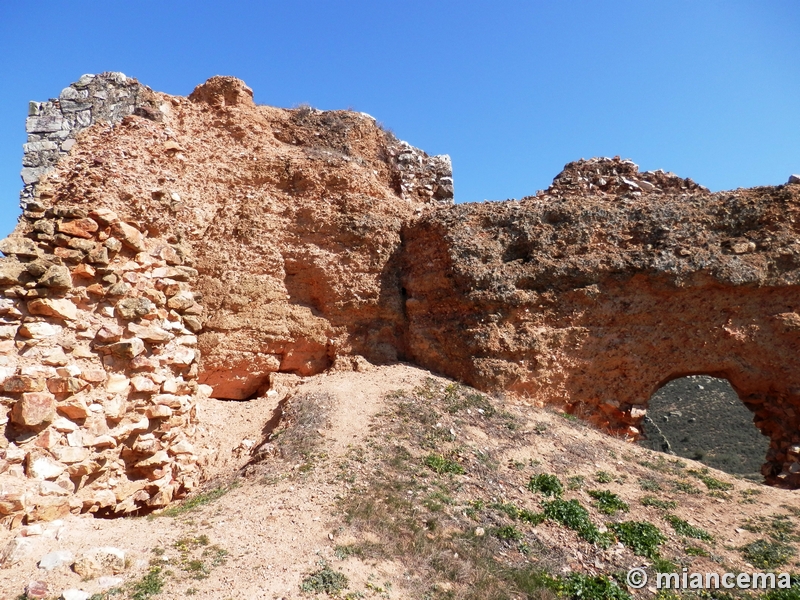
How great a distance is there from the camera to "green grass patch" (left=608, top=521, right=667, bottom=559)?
5797 mm

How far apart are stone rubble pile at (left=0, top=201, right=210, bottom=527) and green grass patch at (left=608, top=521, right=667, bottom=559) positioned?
5493 mm

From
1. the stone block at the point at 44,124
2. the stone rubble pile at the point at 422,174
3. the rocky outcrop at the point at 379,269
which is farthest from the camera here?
the stone rubble pile at the point at 422,174

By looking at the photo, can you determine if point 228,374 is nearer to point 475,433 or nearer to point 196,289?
point 196,289

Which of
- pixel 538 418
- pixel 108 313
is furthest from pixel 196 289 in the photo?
pixel 538 418

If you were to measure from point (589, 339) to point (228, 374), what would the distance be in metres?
6.39

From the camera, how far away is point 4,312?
588 centimetres

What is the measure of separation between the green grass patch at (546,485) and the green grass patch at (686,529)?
1.33 m

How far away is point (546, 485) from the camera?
6742 millimetres

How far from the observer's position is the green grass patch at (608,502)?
646 cm

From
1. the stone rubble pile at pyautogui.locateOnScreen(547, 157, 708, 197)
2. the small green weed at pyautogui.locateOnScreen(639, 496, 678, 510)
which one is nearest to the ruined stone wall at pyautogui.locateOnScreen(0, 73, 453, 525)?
the stone rubble pile at pyautogui.locateOnScreen(547, 157, 708, 197)

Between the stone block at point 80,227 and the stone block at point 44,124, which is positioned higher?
the stone block at point 44,124

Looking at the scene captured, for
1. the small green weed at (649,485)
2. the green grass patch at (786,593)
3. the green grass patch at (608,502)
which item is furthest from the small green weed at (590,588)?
the small green weed at (649,485)

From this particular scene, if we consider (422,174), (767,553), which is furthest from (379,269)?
(767,553)

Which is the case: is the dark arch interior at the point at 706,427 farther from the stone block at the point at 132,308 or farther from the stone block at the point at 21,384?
the stone block at the point at 21,384
